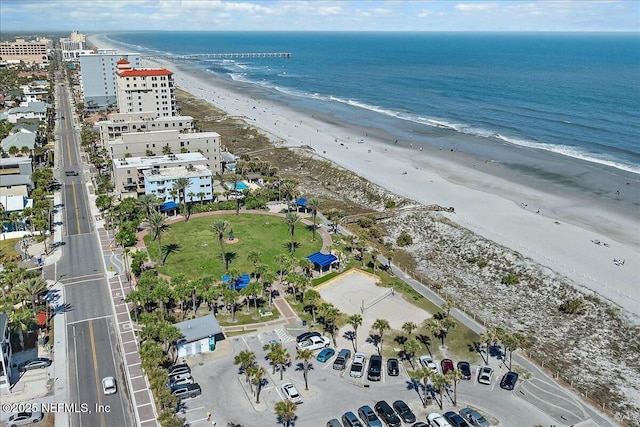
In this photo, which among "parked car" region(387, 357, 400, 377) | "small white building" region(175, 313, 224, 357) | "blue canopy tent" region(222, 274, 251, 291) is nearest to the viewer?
"parked car" region(387, 357, 400, 377)

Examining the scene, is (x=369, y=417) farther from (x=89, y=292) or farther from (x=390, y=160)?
(x=390, y=160)

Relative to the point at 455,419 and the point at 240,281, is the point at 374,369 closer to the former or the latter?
the point at 455,419

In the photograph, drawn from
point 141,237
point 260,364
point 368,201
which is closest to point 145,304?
point 260,364

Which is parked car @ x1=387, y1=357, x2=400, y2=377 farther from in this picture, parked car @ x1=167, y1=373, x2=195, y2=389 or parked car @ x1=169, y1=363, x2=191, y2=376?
parked car @ x1=169, y1=363, x2=191, y2=376

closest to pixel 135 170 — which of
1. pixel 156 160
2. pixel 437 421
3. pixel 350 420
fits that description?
pixel 156 160

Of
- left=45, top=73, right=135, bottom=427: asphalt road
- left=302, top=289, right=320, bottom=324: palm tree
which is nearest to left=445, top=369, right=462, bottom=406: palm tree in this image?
left=302, top=289, right=320, bottom=324: palm tree
